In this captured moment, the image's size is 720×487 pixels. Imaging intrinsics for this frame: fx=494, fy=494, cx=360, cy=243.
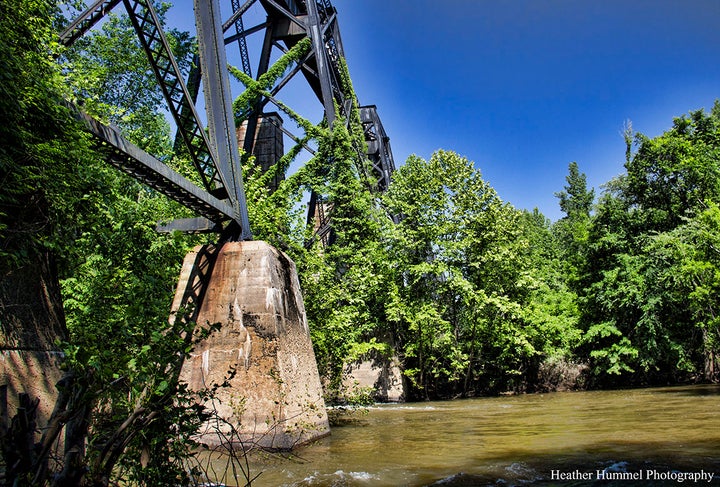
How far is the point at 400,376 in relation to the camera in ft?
61.7

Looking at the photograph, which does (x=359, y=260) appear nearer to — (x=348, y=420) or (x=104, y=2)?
(x=348, y=420)

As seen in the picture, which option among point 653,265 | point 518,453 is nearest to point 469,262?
point 653,265

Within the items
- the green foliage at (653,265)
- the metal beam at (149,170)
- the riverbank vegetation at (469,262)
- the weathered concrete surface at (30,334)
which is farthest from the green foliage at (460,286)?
the weathered concrete surface at (30,334)

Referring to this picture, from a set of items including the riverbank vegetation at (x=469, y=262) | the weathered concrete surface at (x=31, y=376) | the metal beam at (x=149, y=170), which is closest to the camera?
the weathered concrete surface at (x=31, y=376)

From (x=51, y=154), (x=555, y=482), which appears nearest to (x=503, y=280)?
(x=555, y=482)

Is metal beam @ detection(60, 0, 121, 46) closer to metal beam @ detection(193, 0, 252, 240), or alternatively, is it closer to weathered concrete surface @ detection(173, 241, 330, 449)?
metal beam @ detection(193, 0, 252, 240)

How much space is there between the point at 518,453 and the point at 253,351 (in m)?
3.90

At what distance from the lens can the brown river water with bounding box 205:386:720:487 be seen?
5.12 meters

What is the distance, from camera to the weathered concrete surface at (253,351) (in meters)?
6.86

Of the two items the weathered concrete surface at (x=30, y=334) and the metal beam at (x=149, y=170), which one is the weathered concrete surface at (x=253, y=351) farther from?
the weathered concrete surface at (x=30, y=334)

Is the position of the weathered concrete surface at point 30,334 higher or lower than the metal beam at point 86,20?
lower

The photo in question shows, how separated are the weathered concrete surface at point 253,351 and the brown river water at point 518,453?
45 cm

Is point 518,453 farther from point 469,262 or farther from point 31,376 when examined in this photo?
point 469,262

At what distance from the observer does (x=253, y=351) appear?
712 cm
